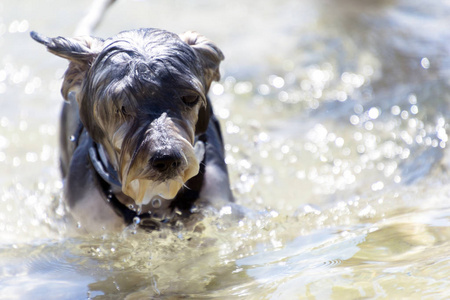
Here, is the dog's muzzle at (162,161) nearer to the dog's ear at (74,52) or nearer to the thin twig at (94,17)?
the dog's ear at (74,52)

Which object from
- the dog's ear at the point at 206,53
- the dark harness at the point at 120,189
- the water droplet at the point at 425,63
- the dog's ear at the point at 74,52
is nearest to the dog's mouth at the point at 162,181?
the dark harness at the point at 120,189

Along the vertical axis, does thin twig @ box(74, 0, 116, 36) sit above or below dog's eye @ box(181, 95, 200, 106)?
above

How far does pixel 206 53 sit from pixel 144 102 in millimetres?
658

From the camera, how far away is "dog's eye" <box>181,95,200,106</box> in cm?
320

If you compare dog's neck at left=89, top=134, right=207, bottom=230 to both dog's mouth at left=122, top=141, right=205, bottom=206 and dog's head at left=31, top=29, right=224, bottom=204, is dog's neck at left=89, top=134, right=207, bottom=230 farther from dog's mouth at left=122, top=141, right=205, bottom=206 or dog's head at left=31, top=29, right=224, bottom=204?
dog's mouth at left=122, top=141, right=205, bottom=206

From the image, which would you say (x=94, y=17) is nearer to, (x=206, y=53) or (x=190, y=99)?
(x=206, y=53)

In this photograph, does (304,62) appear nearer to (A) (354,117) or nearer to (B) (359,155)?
(A) (354,117)

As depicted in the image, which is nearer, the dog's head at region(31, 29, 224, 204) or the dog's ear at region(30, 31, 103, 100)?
the dog's head at region(31, 29, 224, 204)

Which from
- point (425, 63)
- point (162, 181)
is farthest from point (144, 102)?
point (425, 63)

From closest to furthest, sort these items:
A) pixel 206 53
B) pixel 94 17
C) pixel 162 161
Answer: pixel 162 161
pixel 206 53
pixel 94 17

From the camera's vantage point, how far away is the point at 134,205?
3.70m

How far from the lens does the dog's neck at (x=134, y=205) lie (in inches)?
143

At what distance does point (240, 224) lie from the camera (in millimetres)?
3893

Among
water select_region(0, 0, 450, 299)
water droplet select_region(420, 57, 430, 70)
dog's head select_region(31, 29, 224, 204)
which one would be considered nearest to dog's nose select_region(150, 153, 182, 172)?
dog's head select_region(31, 29, 224, 204)
